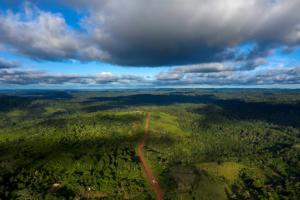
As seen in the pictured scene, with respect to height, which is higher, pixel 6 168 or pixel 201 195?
pixel 6 168

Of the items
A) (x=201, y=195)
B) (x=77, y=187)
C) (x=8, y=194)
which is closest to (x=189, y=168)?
(x=201, y=195)

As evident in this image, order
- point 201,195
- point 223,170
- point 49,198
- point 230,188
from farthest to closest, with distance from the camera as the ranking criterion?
point 223,170 → point 230,188 → point 201,195 → point 49,198

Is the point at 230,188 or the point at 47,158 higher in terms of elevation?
the point at 47,158

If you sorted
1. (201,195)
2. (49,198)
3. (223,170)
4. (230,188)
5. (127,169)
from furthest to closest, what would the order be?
(223,170)
(127,169)
(230,188)
(201,195)
(49,198)

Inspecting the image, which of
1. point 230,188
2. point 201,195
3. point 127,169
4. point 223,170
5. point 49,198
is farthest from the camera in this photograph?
point 223,170

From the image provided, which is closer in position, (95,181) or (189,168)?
(95,181)

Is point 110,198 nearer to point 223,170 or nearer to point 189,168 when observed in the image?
point 189,168

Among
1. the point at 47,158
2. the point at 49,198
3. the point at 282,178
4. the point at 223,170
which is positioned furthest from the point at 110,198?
the point at 282,178

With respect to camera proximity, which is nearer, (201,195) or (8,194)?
(8,194)

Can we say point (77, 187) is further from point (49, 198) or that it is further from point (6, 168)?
point (6, 168)
